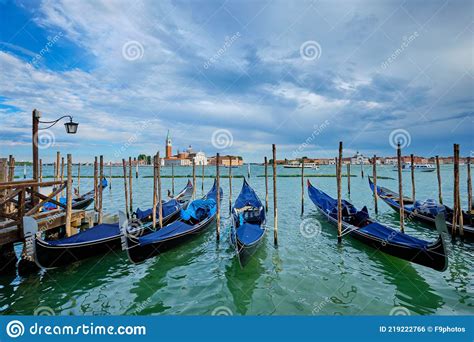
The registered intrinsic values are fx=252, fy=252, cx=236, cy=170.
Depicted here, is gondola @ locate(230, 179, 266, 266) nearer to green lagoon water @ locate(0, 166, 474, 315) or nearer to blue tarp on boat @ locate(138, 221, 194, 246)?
green lagoon water @ locate(0, 166, 474, 315)

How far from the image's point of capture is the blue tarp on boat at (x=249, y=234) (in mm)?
5996

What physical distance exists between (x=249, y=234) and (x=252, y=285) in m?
1.38

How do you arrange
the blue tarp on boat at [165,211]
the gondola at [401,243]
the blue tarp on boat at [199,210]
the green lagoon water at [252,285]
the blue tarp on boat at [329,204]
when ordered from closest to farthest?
1. the green lagoon water at [252,285]
2. the gondola at [401,243]
3. the blue tarp on boat at [199,210]
4. the blue tarp on boat at [329,204]
5. the blue tarp on boat at [165,211]

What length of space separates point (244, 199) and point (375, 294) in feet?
22.1

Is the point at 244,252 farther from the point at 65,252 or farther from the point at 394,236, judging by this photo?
the point at 65,252

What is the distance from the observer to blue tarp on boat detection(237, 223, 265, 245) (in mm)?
5996

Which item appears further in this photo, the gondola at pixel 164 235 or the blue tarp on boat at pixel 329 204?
the blue tarp on boat at pixel 329 204

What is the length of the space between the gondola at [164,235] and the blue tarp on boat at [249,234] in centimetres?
187

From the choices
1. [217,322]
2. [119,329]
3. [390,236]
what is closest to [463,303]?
[390,236]

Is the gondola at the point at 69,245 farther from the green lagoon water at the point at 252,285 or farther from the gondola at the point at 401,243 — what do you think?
the gondola at the point at 401,243

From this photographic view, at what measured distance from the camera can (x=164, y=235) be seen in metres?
6.68

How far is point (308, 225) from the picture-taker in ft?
35.1

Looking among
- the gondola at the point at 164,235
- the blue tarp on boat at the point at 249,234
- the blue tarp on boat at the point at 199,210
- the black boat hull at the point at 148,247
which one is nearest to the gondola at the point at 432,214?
the blue tarp on boat at the point at 249,234

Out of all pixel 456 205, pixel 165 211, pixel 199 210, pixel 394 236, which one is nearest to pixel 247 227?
pixel 199 210
